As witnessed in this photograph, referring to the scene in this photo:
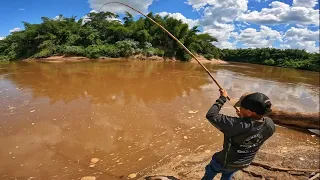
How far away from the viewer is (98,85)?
10.4m

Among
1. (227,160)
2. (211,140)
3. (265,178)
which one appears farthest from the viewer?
(211,140)

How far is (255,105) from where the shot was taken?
200 cm

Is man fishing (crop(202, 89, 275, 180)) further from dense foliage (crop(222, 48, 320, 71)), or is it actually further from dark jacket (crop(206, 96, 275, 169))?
dense foliage (crop(222, 48, 320, 71))

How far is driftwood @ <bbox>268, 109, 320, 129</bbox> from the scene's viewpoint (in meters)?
5.87

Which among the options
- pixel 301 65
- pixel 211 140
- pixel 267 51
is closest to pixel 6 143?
pixel 211 140

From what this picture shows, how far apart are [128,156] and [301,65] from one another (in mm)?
43561

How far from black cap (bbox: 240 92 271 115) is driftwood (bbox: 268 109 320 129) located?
14.5ft

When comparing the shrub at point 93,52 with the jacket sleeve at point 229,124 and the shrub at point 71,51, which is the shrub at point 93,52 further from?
the jacket sleeve at point 229,124

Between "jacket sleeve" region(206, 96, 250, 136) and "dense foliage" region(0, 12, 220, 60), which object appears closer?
"jacket sleeve" region(206, 96, 250, 136)

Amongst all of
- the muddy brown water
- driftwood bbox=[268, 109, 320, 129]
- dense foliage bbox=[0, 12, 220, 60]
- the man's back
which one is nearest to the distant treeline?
dense foliage bbox=[0, 12, 220, 60]

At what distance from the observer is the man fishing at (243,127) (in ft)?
6.63

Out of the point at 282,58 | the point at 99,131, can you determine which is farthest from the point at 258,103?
the point at 282,58

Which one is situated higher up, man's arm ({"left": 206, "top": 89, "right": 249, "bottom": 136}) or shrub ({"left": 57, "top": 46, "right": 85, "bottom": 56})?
shrub ({"left": 57, "top": 46, "right": 85, "bottom": 56})

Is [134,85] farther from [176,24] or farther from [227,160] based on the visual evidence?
[176,24]
